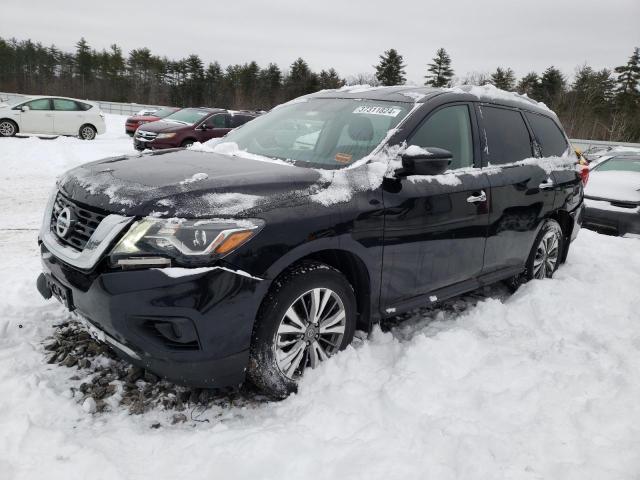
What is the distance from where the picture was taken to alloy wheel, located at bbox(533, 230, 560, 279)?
4762 millimetres

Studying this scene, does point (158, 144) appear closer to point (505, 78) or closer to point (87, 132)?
point (87, 132)

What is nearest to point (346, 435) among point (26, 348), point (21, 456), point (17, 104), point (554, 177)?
point (21, 456)

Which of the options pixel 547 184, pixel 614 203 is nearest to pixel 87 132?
pixel 614 203

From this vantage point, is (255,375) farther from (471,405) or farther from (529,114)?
(529,114)

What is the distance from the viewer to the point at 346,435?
248 centimetres

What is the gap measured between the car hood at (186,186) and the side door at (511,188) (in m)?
1.72

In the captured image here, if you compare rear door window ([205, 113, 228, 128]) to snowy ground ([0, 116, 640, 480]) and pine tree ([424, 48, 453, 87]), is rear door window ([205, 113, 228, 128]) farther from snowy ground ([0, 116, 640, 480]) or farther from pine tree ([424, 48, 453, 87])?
pine tree ([424, 48, 453, 87])

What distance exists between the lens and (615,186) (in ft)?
27.8

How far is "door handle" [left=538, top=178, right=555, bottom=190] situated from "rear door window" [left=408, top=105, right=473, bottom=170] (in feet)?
3.44

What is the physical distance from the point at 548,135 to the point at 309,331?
132 inches

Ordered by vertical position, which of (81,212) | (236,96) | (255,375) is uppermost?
(236,96)

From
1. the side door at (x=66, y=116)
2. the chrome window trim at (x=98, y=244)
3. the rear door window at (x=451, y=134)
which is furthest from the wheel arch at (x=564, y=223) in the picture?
the side door at (x=66, y=116)

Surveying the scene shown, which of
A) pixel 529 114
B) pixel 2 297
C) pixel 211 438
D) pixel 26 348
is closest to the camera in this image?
pixel 211 438

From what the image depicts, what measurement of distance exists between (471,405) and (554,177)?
8.98 ft
